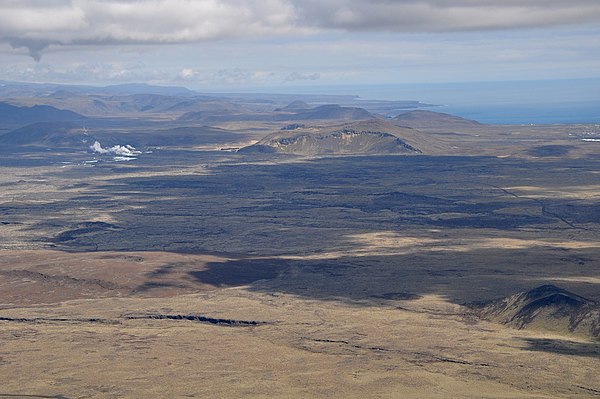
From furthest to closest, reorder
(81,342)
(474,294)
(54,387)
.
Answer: (474,294), (81,342), (54,387)

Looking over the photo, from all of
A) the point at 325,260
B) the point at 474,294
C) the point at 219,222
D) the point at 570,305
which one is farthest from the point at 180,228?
the point at 570,305

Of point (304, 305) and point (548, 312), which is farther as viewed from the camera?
point (304, 305)

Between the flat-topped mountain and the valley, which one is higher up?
the flat-topped mountain

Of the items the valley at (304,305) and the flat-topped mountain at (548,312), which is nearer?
the valley at (304,305)

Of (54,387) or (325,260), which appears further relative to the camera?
(325,260)

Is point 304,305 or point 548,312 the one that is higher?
point 548,312

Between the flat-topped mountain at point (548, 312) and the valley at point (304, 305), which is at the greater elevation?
the flat-topped mountain at point (548, 312)

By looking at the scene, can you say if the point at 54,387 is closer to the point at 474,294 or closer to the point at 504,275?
the point at 474,294

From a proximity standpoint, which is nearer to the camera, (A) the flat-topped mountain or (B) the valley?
(B) the valley
